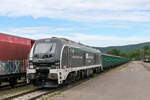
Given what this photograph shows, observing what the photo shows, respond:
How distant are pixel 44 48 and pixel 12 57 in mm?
2077

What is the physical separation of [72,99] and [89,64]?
9.72 metres

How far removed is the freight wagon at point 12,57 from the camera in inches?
471

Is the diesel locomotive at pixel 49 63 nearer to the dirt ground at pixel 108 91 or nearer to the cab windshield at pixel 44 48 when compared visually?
the cab windshield at pixel 44 48

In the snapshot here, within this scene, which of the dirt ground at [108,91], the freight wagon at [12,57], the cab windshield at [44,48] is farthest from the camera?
the cab windshield at [44,48]

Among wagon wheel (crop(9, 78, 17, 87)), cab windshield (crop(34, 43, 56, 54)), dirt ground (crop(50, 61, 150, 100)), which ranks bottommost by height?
dirt ground (crop(50, 61, 150, 100))

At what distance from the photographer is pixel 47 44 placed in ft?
41.4

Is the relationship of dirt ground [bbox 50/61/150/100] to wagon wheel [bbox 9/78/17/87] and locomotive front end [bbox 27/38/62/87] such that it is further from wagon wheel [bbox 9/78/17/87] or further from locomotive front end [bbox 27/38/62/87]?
wagon wheel [bbox 9/78/17/87]

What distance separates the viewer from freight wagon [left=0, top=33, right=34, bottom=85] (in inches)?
471

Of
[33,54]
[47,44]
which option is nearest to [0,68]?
[33,54]

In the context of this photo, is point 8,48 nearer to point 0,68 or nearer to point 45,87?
point 0,68

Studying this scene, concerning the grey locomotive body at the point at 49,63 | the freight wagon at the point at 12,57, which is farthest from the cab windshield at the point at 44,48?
the freight wagon at the point at 12,57

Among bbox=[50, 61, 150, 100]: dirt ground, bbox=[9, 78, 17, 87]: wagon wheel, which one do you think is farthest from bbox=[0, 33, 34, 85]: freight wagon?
bbox=[50, 61, 150, 100]: dirt ground

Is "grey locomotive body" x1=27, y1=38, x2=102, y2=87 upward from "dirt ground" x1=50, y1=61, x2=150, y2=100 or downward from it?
upward

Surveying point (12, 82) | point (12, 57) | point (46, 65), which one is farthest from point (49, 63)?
point (12, 82)
